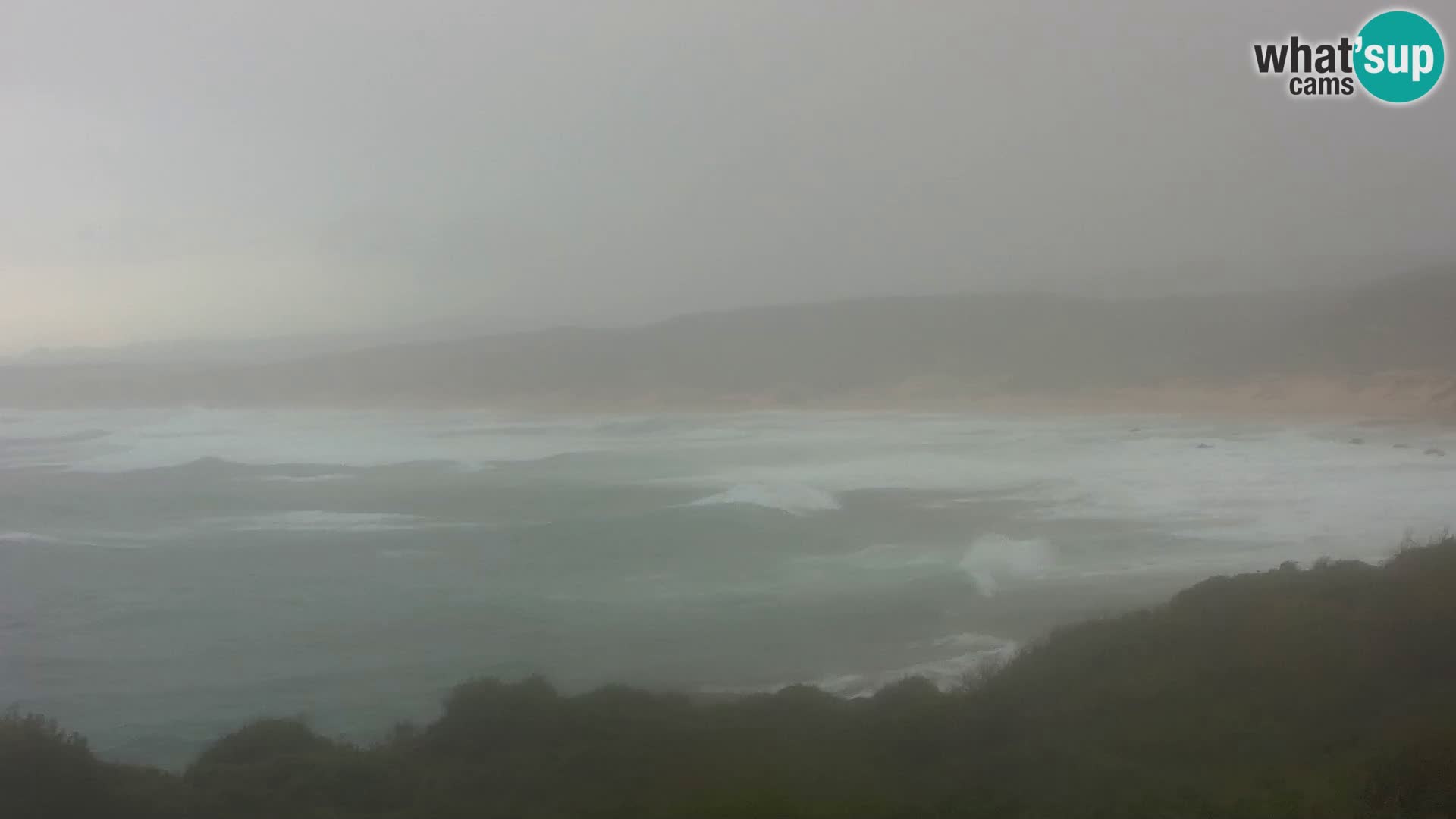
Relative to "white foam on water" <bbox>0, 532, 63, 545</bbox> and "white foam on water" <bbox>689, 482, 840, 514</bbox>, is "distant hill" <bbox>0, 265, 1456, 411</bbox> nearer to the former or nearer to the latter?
"white foam on water" <bbox>689, 482, 840, 514</bbox>

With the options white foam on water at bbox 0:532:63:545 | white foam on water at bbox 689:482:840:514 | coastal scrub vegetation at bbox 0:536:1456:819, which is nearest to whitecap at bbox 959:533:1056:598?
coastal scrub vegetation at bbox 0:536:1456:819

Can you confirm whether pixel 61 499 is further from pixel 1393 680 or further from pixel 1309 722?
pixel 1393 680

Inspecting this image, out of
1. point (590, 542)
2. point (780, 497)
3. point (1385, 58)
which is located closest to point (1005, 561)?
point (780, 497)

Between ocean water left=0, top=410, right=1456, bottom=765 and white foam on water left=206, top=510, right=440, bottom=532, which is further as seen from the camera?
white foam on water left=206, top=510, right=440, bottom=532

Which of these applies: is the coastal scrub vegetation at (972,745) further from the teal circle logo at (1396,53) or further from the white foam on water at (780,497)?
the teal circle logo at (1396,53)

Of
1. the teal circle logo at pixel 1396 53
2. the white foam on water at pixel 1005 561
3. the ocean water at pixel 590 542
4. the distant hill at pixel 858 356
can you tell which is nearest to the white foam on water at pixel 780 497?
the ocean water at pixel 590 542

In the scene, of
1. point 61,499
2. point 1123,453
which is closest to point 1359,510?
point 1123,453
